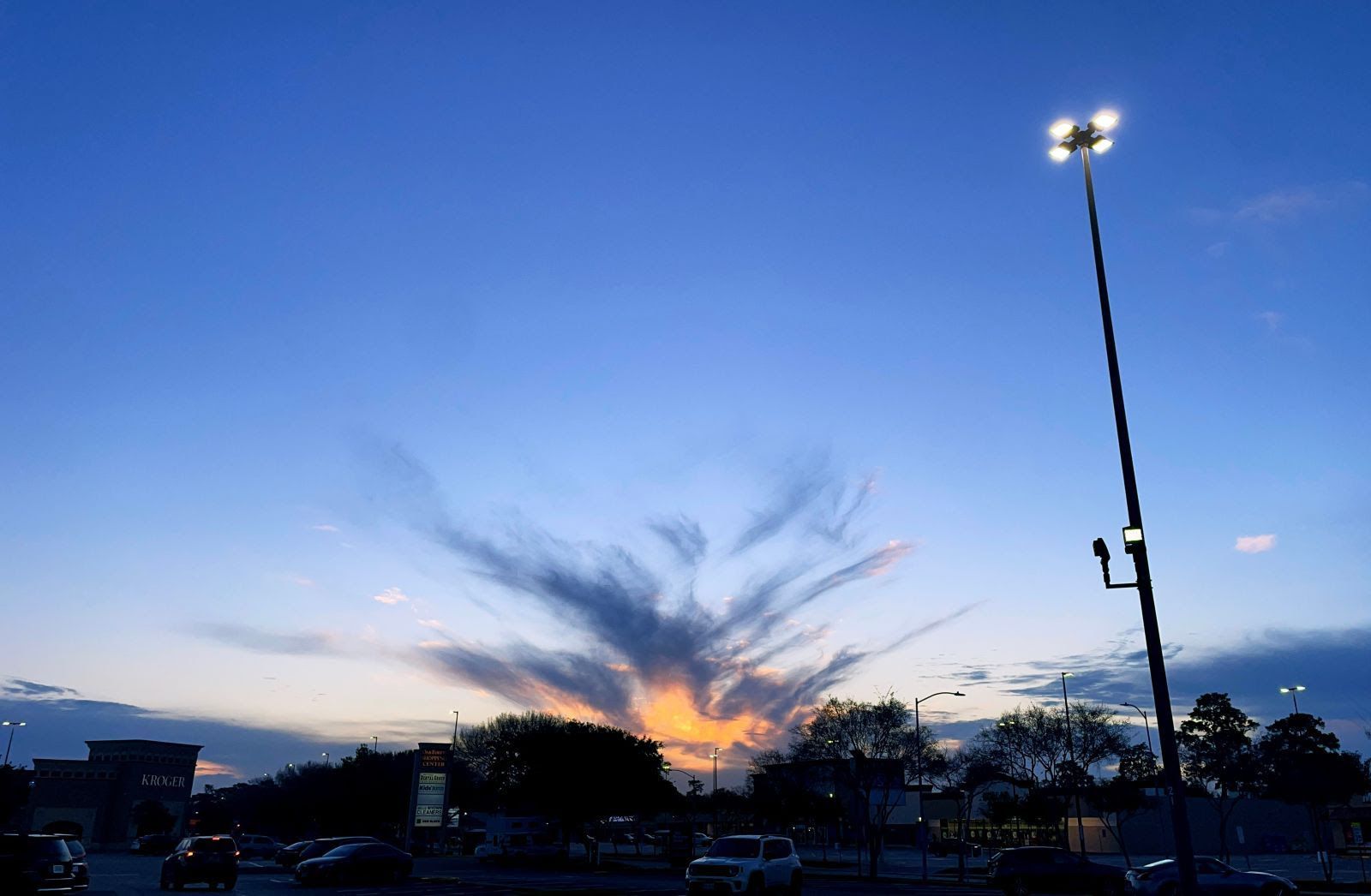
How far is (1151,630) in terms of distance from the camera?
16938 mm

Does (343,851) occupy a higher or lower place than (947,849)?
higher

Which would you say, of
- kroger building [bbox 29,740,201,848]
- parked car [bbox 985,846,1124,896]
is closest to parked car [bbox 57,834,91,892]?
parked car [bbox 985,846,1124,896]

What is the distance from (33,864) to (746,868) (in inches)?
718

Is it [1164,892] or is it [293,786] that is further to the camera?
[293,786]

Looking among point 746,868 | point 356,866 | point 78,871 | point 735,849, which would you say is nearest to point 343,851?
point 356,866

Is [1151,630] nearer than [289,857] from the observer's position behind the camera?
Yes

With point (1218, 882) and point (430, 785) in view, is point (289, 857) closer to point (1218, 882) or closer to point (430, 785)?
point (430, 785)

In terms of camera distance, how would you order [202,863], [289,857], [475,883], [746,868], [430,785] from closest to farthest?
1. [746,868]
2. [202,863]
3. [475,883]
4. [289,857]
5. [430,785]

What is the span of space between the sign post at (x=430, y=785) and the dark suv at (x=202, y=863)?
24.9 metres

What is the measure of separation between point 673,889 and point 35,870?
2141 centimetres

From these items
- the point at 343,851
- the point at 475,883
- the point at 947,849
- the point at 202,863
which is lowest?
the point at 947,849

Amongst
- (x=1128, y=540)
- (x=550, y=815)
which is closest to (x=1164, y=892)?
(x=1128, y=540)

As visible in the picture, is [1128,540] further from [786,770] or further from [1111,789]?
[786,770]

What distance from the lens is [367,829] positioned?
334 feet
